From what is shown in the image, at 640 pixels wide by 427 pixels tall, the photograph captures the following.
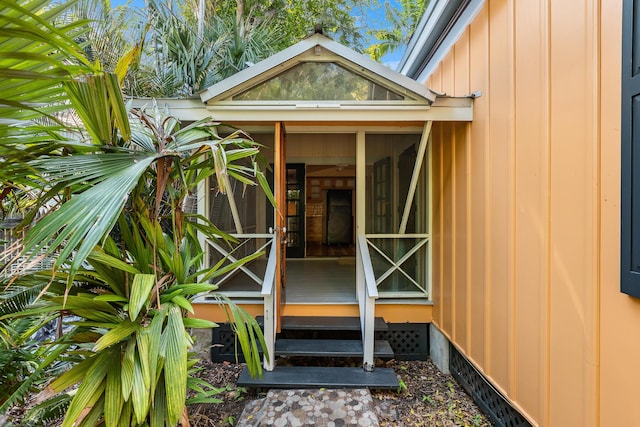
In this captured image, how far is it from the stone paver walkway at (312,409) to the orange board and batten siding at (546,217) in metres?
1.07

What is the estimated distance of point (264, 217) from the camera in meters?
5.78

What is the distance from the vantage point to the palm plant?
116 cm

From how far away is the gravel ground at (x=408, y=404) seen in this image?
2.44 m

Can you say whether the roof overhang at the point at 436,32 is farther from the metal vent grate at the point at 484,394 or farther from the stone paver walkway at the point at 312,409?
the stone paver walkway at the point at 312,409

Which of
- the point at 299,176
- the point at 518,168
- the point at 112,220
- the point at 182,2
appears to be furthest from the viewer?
the point at 299,176

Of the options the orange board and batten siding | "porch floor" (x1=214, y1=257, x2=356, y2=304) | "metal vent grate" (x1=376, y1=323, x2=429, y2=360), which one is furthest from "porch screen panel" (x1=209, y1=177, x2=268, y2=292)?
the orange board and batten siding

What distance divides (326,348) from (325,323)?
34 cm

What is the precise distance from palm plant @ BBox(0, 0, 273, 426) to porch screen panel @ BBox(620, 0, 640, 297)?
67.8 inches

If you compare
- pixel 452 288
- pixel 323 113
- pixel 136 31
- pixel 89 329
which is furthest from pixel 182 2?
pixel 452 288

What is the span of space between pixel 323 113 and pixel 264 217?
3228 millimetres

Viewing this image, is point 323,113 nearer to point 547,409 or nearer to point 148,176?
point 148,176

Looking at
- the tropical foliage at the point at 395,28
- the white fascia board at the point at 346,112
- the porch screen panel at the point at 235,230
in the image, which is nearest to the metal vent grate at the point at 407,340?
the porch screen panel at the point at 235,230

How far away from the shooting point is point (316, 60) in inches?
115

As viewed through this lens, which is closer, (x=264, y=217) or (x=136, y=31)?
(x=136, y=31)
